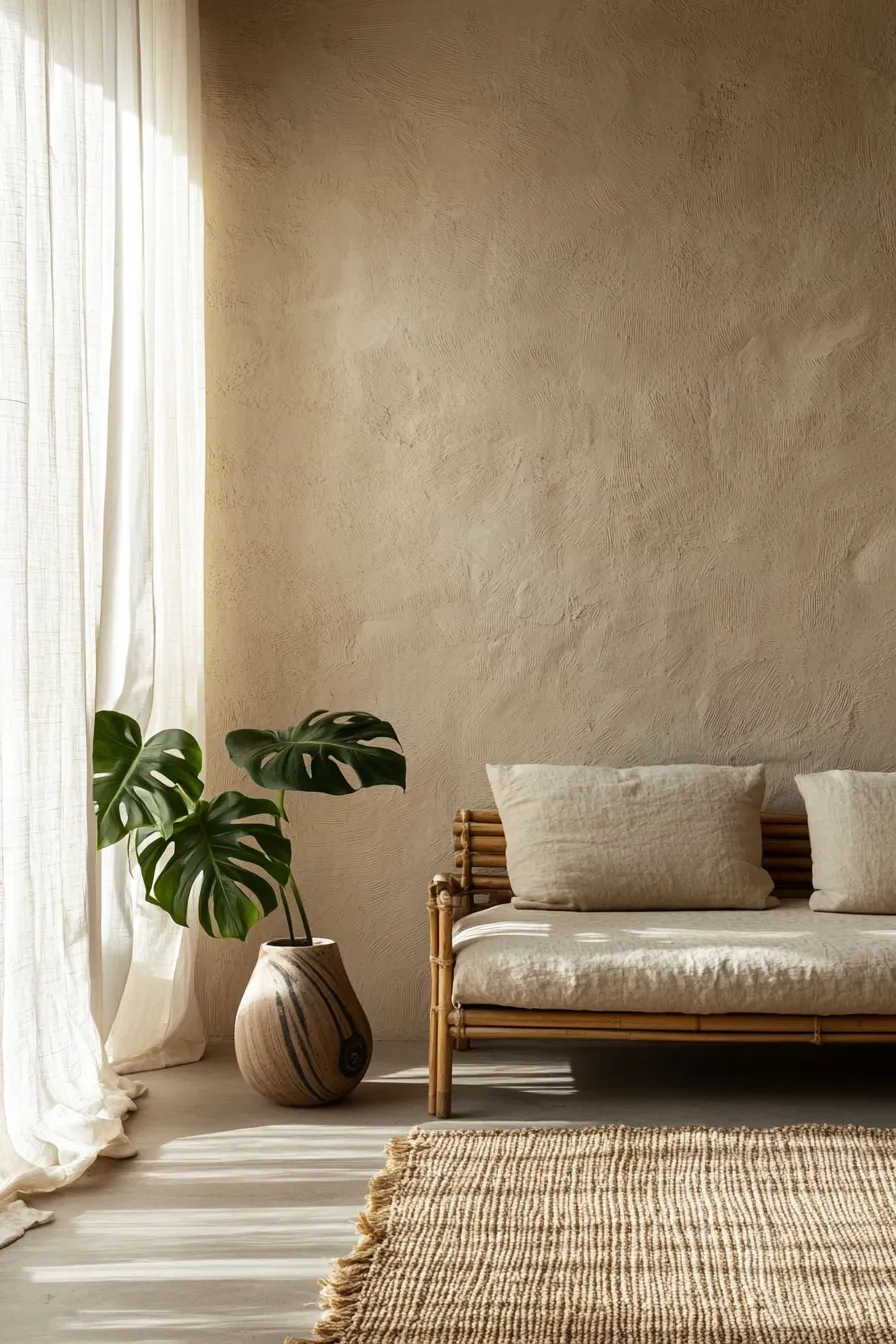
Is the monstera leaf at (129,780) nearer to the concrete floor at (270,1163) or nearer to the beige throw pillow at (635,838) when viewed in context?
the concrete floor at (270,1163)

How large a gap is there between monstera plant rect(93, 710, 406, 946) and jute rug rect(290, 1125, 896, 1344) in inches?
31.3

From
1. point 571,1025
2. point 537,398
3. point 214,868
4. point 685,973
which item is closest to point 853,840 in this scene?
point 685,973

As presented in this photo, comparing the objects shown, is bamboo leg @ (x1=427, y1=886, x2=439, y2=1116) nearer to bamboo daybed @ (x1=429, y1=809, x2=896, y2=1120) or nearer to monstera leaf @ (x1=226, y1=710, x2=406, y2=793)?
bamboo daybed @ (x1=429, y1=809, x2=896, y2=1120)

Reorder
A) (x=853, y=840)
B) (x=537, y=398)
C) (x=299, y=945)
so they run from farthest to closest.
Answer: (x=537, y=398)
(x=853, y=840)
(x=299, y=945)

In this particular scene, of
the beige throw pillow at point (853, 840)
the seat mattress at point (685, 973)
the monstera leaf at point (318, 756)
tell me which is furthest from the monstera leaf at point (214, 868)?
the beige throw pillow at point (853, 840)

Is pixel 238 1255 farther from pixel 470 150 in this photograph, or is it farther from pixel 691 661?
pixel 470 150

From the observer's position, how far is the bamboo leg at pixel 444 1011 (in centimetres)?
317

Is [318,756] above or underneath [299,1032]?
above

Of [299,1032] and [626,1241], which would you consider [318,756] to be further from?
[626,1241]

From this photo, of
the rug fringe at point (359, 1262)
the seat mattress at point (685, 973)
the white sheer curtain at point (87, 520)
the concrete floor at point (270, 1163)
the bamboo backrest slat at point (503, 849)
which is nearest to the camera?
the rug fringe at point (359, 1262)

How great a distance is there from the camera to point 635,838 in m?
3.64

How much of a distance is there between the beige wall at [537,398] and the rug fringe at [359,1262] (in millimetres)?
1293

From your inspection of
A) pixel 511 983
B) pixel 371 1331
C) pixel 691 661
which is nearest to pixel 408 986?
pixel 511 983

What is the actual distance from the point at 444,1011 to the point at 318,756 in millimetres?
720
